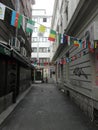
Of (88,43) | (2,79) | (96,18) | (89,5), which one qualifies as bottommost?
(2,79)

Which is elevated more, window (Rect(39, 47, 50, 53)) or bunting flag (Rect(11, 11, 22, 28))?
window (Rect(39, 47, 50, 53))

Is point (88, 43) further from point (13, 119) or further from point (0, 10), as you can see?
point (13, 119)

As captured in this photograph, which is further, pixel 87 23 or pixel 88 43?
pixel 87 23

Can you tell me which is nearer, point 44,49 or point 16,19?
point 16,19

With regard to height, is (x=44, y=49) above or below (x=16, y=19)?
above

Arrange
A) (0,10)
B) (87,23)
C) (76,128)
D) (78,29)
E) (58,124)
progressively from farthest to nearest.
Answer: (78,29) < (87,23) < (0,10) < (58,124) < (76,128)

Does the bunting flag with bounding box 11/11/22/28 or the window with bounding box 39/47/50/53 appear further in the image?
the window with bounding box 39/47/50/53

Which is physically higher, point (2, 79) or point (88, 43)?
point (88, 43)

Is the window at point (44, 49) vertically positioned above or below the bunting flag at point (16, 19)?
above

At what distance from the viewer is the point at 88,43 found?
604 cm

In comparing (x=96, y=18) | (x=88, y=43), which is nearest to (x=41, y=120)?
(x=88, y=43)

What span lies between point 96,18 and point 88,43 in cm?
98

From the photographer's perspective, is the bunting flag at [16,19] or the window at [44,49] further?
the window at [44,49]

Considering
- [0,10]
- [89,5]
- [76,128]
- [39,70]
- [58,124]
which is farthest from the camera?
[39,70]
